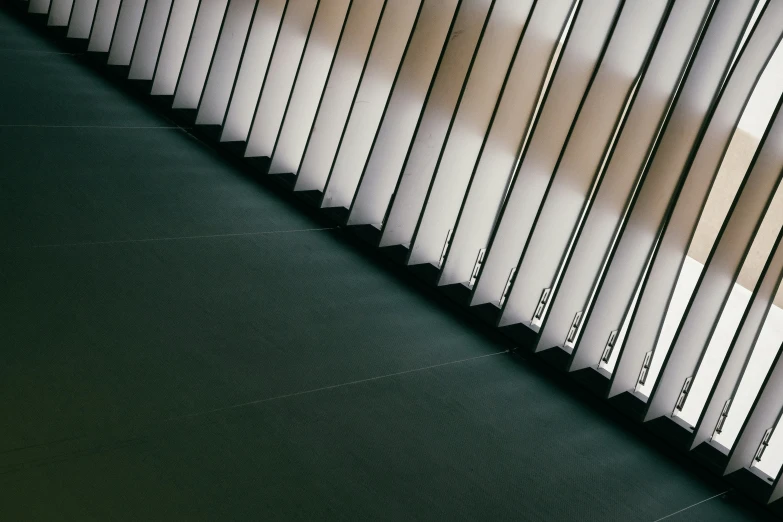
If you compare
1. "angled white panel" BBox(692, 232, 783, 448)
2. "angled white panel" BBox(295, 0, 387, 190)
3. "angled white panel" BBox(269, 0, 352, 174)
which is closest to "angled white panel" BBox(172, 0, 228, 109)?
"angled white panel" BBox(269, 0, 352, 174)

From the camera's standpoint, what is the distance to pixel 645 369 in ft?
15.6

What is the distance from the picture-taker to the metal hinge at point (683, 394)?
4572mm

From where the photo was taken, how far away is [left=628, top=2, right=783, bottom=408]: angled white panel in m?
4.26

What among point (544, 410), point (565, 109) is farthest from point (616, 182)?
point (544, 410)

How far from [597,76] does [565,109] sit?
256 mm

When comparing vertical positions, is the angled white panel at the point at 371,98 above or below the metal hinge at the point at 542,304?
above

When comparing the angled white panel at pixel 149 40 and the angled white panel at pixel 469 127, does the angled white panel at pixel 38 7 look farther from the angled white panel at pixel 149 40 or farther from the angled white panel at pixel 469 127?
the angled white panel at pixel 469 127

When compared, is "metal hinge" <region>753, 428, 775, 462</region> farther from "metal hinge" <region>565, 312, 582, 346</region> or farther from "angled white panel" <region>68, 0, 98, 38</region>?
"angled white panel" <region>68, 0, 98, 38</region>

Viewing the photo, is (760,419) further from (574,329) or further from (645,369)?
(574,329)

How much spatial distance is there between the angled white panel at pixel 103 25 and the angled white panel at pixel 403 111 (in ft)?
10.2

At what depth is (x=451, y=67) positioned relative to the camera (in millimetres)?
5316

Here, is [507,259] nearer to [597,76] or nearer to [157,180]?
[597,76]

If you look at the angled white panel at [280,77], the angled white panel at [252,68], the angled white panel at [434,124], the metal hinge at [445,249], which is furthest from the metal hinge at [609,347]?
the angled white panel at [252,68]

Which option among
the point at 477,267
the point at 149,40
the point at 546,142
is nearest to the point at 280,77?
the point at 149,40
